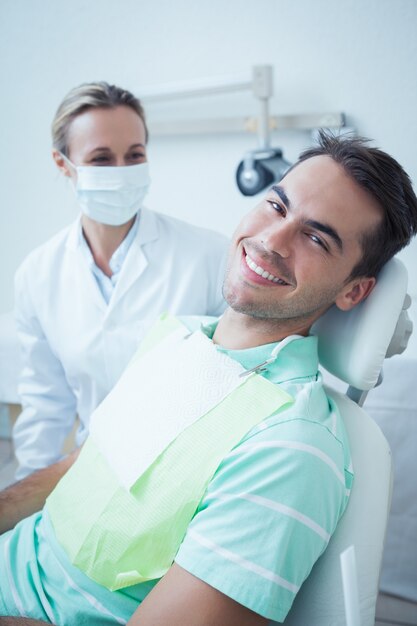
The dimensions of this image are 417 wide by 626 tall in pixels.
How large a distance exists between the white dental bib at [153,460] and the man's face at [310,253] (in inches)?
5.1

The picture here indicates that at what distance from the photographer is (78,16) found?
2301mm

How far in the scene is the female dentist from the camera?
5.00 feet

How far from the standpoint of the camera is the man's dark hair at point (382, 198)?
1.02 m

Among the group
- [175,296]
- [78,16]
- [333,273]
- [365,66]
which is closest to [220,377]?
[333,273]

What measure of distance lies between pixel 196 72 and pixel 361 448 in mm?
1698

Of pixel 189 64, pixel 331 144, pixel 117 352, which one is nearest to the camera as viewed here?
pixel 331 144

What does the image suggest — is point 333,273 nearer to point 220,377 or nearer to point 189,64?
point 220,377

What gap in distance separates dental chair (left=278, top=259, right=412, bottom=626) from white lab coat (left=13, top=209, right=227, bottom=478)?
0.51m

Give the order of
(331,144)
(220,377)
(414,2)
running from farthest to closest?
1. (414,2)
2. (331,144)
3. (220,377)

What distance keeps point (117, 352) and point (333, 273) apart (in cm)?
67

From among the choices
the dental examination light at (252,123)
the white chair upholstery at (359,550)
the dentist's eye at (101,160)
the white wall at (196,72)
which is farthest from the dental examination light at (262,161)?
the white chair upholstery at (359,550)

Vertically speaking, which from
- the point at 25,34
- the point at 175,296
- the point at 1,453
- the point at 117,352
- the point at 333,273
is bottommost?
the point at 1,453

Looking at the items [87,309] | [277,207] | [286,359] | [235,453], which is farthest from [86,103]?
[235,453]

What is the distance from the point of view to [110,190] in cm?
154
